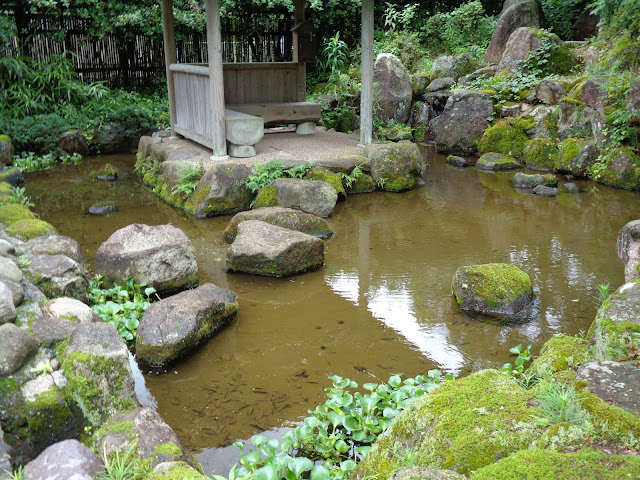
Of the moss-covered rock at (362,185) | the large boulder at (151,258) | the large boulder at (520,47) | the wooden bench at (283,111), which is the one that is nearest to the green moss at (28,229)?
the large boulder at (151,258)

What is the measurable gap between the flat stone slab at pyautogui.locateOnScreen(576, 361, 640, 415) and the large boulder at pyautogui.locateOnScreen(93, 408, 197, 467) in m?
2.07

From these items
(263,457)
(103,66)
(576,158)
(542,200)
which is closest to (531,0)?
(576,158)

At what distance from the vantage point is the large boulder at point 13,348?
3549 millimetres

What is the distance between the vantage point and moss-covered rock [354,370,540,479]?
2.53 meters

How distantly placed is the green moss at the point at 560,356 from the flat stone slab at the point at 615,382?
2.53 feet

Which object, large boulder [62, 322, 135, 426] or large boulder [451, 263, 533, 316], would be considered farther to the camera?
large boulder [451, 263, 533, 316]

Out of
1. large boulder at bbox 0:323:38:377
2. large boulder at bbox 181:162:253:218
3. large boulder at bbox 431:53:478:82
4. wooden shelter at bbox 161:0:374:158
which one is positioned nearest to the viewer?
large boulder at bbox 0:323:38:377

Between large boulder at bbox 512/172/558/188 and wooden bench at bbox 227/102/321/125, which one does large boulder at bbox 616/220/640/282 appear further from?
wooden bench at bbox 227/102/321/125

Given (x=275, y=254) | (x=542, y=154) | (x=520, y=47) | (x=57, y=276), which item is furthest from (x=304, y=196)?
(x=520, y=47)

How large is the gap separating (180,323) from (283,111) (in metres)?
7.75

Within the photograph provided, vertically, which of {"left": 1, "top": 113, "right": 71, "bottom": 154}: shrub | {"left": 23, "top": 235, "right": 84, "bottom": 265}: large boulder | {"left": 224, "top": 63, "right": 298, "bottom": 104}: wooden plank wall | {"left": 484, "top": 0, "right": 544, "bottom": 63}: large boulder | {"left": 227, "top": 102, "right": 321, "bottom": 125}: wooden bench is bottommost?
{"left": 23, "top": 235, "right": 84, "bottom": 265}: large boulder

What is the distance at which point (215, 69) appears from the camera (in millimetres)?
9195

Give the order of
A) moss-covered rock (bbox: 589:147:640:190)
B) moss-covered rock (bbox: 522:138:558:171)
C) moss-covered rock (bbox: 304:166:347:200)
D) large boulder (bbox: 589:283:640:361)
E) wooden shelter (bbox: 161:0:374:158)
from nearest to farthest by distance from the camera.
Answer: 1. large boulder (bbox: 589:283:640:361)
2. moss-covered rock (bbox: 304:166:347:200)
3. wooden shelter (bbox: 161:0:374:158)
4. moss-covered rock (bbox: 589:147:640:190)
5. moss-covered rock (bbox: 522:138:558:171)

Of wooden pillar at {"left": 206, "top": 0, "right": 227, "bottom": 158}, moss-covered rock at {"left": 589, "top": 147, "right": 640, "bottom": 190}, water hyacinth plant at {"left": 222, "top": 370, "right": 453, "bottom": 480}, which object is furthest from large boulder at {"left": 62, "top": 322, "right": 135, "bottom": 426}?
moss-covered rock at {"left": 589, "top": 147, "right": 640, "bottom": 190}
